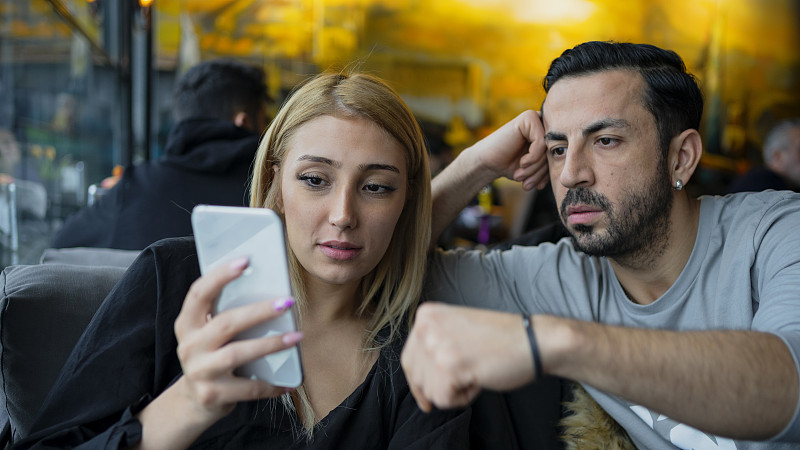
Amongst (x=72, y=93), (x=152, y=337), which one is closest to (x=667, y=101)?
(x=152, y=337)

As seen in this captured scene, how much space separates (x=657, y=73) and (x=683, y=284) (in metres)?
0.48

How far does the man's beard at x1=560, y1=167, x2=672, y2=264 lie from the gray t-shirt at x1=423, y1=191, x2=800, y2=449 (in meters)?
0.09

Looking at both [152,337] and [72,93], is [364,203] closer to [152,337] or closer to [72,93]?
[152,337]

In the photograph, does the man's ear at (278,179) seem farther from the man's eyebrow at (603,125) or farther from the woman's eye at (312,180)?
the man's eyebrow at (603,125)

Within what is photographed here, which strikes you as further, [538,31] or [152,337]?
[538,31]

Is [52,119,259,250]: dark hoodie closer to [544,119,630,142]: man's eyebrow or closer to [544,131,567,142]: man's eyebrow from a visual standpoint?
[544,131,567,142]: man's eyebrow

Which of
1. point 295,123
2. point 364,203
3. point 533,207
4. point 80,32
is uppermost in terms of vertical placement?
point 80,32

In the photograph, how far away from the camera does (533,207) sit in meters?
6.09

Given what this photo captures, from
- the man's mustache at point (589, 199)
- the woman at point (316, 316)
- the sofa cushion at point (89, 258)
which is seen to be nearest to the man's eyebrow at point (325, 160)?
the woman at point (316, 316)

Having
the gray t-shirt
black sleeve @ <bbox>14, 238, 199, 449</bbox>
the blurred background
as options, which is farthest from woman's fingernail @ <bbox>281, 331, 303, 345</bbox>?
the blurred background

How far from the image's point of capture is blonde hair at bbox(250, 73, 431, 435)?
1.48m

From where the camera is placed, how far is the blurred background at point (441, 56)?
11.3 feet

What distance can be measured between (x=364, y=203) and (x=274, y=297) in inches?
18.7

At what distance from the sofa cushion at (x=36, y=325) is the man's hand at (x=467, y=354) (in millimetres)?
942
